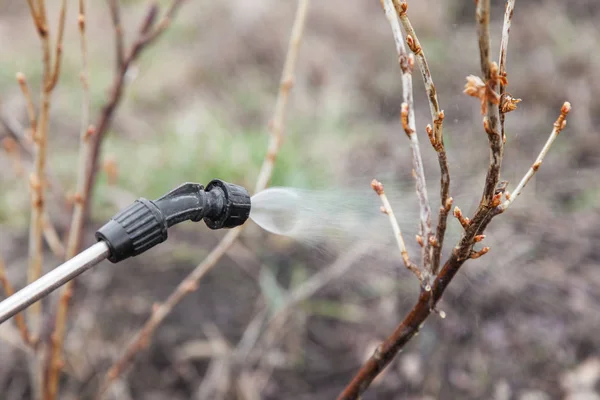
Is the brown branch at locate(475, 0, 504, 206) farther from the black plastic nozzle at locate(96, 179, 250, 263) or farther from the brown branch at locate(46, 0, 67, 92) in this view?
the brown branch at locate(46, 0, 67, 92)

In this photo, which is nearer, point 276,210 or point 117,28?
point 276,210

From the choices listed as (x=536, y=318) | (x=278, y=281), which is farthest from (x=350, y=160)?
(x=536, y=318)

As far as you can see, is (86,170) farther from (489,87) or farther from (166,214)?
(489,87)

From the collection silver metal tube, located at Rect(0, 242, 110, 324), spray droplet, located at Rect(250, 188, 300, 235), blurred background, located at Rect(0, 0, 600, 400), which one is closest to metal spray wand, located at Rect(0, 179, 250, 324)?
silver metal tube, located at Rect(0, 242, 110, 324)

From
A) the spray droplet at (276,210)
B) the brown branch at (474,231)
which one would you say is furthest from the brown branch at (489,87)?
the spray droplet at (276,210)

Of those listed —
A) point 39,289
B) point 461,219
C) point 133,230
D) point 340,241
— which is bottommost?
point 39,289

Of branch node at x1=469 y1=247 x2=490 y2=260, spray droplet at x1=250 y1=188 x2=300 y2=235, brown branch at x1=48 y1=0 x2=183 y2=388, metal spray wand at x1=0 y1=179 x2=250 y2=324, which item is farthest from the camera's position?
brown branch at x1=48 y1=0 x2=183 y2=388

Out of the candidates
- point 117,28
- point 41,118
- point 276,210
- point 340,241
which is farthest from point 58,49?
point 340,241

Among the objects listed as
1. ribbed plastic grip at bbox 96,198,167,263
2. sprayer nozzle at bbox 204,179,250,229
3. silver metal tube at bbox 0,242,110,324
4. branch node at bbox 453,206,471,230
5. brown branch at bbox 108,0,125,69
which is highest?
brown branch at bbox 108,0,125,69
